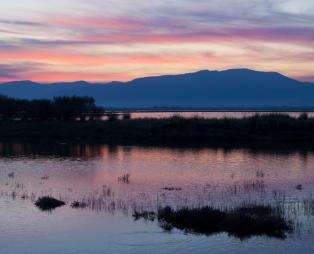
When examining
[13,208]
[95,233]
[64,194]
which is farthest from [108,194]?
[95,233]

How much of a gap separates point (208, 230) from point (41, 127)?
6050 cm

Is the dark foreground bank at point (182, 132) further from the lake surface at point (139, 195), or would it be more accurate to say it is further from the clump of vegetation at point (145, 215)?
the clump of vegetation at point (145, 215)

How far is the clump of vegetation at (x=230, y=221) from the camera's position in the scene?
20297 millimetres

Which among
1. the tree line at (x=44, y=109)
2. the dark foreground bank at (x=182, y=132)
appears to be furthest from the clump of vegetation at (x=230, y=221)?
the tree line at (x=44, y=109)

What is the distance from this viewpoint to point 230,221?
2062 centimetres

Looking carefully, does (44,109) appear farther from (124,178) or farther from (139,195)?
(139,195)

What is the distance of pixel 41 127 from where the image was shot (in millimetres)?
A: 78188

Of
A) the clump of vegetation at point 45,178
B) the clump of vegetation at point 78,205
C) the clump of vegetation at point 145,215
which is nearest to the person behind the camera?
the clump of vegetation at point 145,215

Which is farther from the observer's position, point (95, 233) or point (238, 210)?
point (238, 210)

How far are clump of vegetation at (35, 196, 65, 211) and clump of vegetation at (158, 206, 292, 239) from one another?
5313mm

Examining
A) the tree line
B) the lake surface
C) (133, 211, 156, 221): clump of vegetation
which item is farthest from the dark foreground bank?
(133, 211, 156, 221): clump of vegetation

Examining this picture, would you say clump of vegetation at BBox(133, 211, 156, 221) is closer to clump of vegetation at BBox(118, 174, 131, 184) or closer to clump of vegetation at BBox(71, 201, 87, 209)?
clump of vegetation at BBox(71, 201, 87, 209)

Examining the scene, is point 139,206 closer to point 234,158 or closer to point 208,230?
point 208,230

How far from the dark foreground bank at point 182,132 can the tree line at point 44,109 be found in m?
10.4
